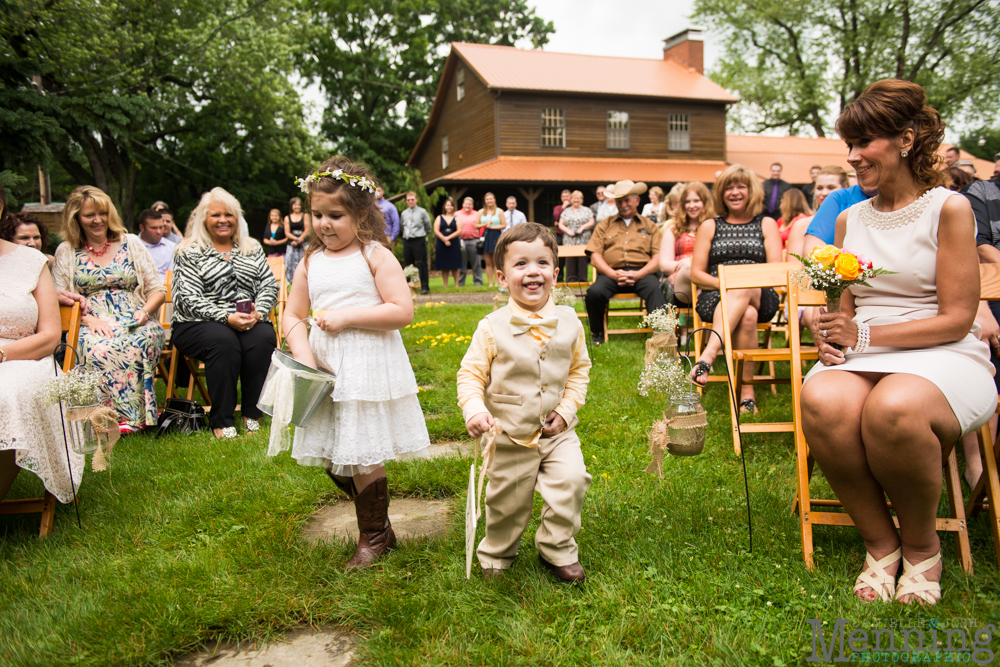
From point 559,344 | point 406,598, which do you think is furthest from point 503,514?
point 559,344

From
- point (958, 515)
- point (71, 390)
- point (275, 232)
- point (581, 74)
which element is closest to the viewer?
point (958, 515)

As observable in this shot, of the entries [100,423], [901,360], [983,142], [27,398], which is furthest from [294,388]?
[983,142]

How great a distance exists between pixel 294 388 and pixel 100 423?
152 cm

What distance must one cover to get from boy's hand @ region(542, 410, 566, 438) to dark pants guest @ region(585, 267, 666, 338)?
16.3 ft

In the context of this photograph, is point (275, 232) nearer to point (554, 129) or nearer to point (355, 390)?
point (355, 390)

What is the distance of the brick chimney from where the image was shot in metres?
29.0

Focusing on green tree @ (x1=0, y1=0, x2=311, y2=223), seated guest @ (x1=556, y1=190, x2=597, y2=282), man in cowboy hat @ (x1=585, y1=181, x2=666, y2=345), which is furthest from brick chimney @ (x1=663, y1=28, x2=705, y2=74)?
man in cowboy hat @ (x1=585, y1=181, x2=666, y2=345)

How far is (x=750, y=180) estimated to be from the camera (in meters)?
5.43

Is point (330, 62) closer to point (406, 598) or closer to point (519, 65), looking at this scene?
point (519, 65)

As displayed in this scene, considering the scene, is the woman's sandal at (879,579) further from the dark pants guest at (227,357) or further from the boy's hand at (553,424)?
the dark pants guest at (227,357)

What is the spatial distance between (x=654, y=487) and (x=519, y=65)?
82.6 feet

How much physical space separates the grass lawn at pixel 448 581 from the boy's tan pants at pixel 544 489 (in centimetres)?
18

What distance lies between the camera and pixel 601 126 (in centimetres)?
2572

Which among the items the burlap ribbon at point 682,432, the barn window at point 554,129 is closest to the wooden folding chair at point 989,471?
the burlap ribbon at point 682,432
